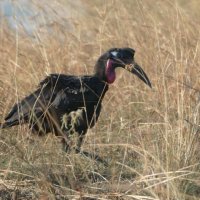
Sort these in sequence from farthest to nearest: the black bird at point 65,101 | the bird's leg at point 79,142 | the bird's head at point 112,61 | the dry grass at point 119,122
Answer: the bird's head at point 112,61, the black bird at point 65,101, the bird's leg at point 79,142, the dry grass at point 119,122

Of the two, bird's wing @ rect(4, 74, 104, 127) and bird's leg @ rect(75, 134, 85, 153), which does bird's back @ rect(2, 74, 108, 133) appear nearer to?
bird's wing @ rect(4, 74, 104, 127)

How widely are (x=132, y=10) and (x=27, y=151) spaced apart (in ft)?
10.4

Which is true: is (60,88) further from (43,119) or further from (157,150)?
(157,150)

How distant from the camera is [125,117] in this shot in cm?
554

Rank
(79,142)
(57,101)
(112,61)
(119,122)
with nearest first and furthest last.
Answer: (79,142) < (57,101) < (119,122) < (112,61)

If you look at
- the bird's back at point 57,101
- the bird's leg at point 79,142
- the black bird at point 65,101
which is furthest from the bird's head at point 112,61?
the bird's leg at point 79,142

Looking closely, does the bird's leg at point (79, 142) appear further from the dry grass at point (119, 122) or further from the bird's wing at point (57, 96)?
the bird's wing at point (57, 96)

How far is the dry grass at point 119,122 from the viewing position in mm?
3717

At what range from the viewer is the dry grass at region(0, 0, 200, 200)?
12.2 ft

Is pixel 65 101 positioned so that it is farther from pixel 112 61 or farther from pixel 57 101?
pixel 112 61

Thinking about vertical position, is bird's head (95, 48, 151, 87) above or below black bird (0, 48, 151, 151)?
above

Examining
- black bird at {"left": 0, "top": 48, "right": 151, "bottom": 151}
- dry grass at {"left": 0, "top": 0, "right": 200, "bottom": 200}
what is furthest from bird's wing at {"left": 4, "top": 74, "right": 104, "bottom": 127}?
dry grass at {"left": 0, "top": 0, "right": 200, "bottom": 200}

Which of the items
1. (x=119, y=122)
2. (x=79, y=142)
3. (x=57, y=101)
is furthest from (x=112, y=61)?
(x=79, y=142)

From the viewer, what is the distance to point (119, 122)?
5.16m
